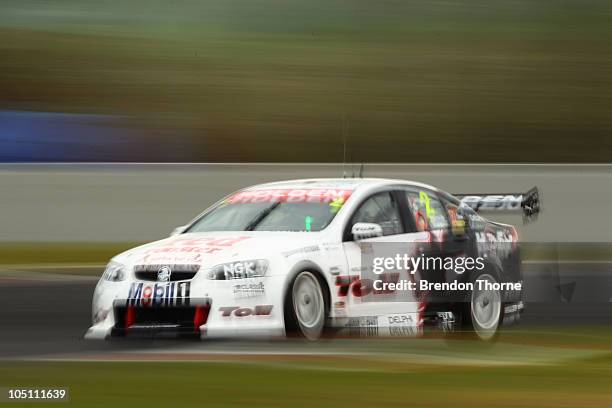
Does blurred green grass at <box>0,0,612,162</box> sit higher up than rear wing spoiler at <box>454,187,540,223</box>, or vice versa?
blurred green grass at <box>0,0,612,162</box>

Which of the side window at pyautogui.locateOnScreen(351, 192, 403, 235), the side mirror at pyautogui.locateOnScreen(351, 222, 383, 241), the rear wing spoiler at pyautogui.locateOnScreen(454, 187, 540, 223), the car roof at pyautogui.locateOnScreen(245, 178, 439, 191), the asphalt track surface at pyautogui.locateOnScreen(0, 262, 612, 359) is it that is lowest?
the asphalt track surface at pyautogui.locateOnScreen(0, 262, 612, 359)

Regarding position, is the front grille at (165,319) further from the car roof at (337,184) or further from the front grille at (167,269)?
the car roof at (337,184)

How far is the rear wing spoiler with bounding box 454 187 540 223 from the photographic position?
1092 cm

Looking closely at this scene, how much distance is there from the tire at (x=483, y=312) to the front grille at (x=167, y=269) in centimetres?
224

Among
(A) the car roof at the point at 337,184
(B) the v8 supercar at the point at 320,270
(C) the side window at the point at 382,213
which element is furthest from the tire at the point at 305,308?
(A) the car roof at the point at 337,184

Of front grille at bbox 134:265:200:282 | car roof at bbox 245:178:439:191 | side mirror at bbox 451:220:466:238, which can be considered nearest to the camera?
front grille at bbox 134:265:200:282

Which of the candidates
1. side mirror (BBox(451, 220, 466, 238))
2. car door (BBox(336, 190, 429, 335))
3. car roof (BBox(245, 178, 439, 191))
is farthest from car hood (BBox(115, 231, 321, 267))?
side mirror (BBox(451, 220, 466, 238))

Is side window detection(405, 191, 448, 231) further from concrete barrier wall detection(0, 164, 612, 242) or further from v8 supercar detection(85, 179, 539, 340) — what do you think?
concrete barrier wall detection(0, 164, 612, 242)

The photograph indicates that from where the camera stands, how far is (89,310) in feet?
38.9

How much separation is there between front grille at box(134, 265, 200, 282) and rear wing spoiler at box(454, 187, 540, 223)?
2.91 metres

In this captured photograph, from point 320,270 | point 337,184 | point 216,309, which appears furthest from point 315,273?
point 337,184

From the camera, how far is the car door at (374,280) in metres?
9.62

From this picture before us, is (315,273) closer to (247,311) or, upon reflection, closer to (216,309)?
(247,311)

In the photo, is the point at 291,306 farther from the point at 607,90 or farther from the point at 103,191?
the point at 607,90
